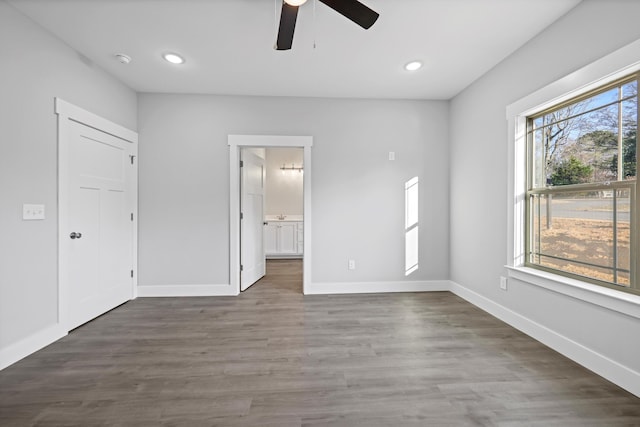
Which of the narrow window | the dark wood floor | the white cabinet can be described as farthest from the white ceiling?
the white cabinet

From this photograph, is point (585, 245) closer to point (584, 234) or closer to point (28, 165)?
point (584, 234)

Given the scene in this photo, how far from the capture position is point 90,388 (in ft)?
6.06

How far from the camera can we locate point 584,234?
223 centimetres

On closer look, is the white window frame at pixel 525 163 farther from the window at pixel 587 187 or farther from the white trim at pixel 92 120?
the white trim at pixel 92 120

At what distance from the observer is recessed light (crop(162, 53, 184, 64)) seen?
2793 millimetres

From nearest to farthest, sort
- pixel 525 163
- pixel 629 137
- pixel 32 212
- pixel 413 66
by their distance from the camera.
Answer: pixel 629 137 → pixel 32 212 → pixel 525 163 → pixel 413 66

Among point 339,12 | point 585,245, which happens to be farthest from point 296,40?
point 585,245

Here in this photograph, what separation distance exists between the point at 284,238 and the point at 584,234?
16.5ft

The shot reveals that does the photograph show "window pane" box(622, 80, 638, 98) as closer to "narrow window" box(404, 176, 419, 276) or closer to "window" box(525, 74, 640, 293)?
"window" box(525, 74, 640, 293)

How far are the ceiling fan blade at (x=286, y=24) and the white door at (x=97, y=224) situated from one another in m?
2.12

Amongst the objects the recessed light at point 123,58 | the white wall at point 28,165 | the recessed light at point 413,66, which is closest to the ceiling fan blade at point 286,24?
the recessed light at point 413,66

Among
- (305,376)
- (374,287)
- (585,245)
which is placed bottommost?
(305,376)

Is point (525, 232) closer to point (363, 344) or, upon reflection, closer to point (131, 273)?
point (363, 344)

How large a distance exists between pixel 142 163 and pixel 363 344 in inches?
132
